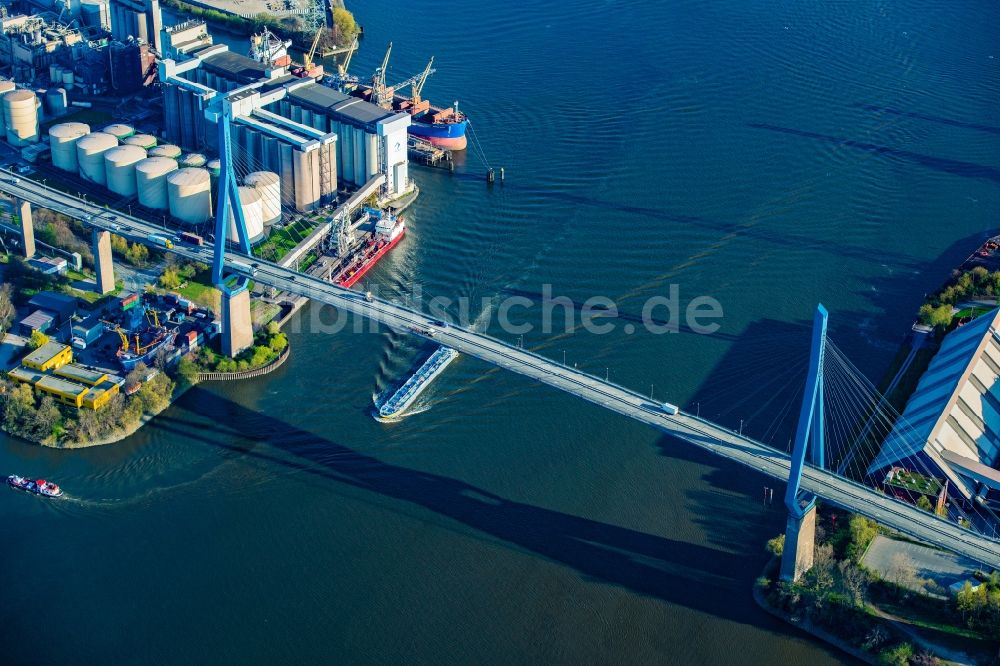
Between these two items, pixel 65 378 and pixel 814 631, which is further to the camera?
pixel 65 378

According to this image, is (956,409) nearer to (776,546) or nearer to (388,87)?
(776,546)

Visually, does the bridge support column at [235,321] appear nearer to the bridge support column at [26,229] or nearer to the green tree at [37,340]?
the green tree at [37,340]

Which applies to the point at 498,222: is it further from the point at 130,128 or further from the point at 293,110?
the point at 130,128

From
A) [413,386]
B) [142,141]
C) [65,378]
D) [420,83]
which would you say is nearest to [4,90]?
[142,141]

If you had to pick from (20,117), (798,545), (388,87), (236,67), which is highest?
(236,67)

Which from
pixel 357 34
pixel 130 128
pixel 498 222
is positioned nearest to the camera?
pixel 498 222

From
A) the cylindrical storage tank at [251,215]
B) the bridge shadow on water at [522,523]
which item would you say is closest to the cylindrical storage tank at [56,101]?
the cylindrical storage tank at [251,215]

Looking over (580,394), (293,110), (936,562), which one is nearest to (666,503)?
(580,394)
